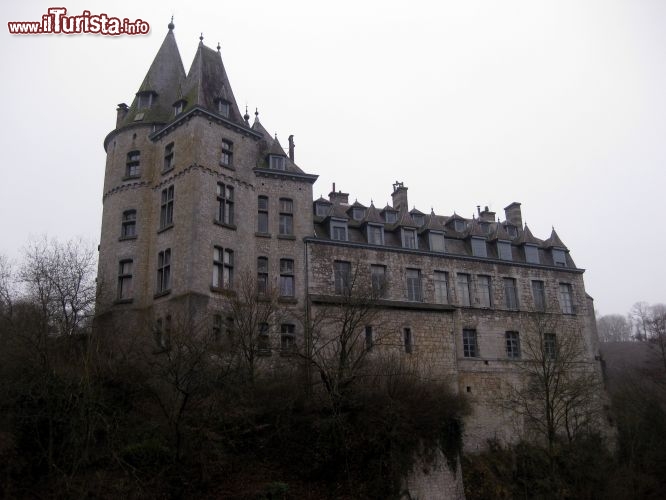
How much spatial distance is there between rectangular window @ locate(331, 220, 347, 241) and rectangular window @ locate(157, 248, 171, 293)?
8292mm

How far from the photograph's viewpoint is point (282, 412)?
23.7 m

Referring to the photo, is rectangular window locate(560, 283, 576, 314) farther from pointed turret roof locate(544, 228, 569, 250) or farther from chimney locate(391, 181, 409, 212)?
chimney locate(391, 181, 409, 212)

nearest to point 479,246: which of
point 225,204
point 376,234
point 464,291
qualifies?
point 464,291

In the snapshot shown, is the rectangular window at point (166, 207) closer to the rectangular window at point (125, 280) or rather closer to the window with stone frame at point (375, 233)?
the rectangular window at point (125, 280)

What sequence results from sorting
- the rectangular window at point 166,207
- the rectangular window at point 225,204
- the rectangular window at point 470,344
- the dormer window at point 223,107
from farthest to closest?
the rectangular window at point 470,344
the dormer window at point 223,107
the rectangular window at point 166,207
the rectangular window at point 225,204

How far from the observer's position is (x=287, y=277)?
30.5m

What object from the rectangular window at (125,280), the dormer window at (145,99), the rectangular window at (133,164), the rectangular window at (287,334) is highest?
the dormer window at (145,99)

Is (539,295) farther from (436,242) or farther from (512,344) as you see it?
(436,242)

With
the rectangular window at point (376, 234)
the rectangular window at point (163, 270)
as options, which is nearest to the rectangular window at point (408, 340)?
the rectangular window at point (376, 234)

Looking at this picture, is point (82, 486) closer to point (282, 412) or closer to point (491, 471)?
point (282, 412)

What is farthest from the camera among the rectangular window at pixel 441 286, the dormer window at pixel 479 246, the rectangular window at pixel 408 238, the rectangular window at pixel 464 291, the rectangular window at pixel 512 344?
the dormer window at pixel 479 246

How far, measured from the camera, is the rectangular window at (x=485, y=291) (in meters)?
35.3

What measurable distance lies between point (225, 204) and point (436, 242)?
12.2 meters

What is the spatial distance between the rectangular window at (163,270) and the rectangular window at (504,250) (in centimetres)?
1877
